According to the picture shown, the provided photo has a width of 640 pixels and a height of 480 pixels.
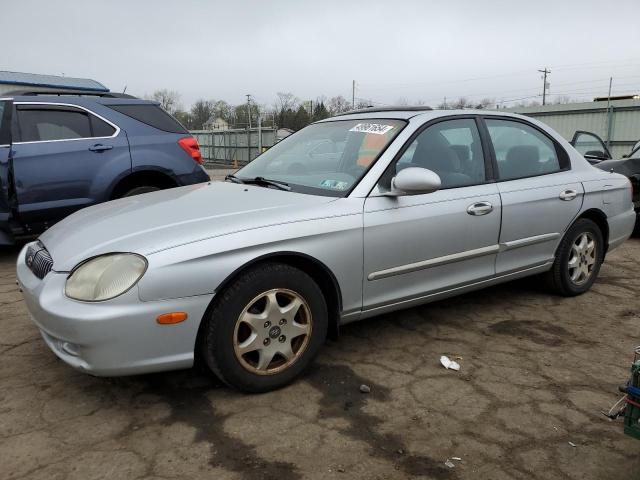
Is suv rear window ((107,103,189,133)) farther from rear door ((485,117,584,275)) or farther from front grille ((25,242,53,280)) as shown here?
rear door ((485,117,584,275))

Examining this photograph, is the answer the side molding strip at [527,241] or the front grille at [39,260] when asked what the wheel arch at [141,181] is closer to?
the front grille at [39,260]

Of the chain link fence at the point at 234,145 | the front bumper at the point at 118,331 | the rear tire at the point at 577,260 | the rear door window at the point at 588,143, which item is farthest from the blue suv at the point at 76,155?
the chain link fence at the point at 234,145

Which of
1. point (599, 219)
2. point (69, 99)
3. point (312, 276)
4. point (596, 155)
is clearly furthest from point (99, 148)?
point (596, 155)

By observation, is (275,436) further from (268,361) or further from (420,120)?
(420,120)

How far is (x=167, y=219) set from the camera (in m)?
2.79

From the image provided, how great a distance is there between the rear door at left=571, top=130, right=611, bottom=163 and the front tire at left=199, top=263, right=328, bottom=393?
7.35 m

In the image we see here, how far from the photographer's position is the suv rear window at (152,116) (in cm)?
587

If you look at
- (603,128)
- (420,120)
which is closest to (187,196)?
(420,120)

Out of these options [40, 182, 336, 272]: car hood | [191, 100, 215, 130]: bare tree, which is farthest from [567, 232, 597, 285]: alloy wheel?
[191, 100, 215, 130]: bare tree

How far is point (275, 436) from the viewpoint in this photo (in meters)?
2.46

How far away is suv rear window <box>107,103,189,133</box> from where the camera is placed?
19.3 ft

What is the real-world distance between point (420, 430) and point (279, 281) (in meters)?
0.99

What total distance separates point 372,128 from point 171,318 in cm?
188

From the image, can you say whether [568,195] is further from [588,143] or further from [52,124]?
[588,143]
